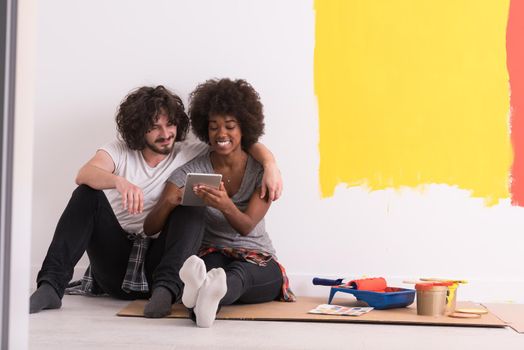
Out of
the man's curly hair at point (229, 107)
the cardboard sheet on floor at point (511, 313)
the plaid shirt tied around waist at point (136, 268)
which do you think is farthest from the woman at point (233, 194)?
the cardboard sheet on floor at point (511, 313)

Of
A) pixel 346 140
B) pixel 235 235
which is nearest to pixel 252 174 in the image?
pixel 235 235

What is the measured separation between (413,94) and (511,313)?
960 mm

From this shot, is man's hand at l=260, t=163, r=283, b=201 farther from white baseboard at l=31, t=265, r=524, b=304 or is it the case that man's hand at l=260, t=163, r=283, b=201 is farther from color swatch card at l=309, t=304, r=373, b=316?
white baseboard at l=31, t=265, r=524, b=304

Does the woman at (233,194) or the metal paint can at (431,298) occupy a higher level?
the woman at (233,194)

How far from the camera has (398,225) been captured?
3.14m

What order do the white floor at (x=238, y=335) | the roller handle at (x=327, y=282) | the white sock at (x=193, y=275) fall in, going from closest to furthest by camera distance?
the white floor at (x=238, y=335)
the white sock at (x=193, y=275)
the roller handle at (x=327, y=282)

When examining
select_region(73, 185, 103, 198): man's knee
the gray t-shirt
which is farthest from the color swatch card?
select_region(73, 185, 103, 198): man's knee

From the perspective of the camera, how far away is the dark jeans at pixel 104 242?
2498 millimetres

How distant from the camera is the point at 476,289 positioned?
10.1 ft

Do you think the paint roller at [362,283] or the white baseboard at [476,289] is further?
the white baseboard at [476,289]

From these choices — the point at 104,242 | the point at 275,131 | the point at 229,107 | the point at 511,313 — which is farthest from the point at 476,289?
the point at 104,242

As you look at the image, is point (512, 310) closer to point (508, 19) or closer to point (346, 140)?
point (346, 140)

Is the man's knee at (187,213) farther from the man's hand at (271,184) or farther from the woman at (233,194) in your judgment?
the man's hand at (271,184)

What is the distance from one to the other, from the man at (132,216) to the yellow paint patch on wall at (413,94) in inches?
19.5
